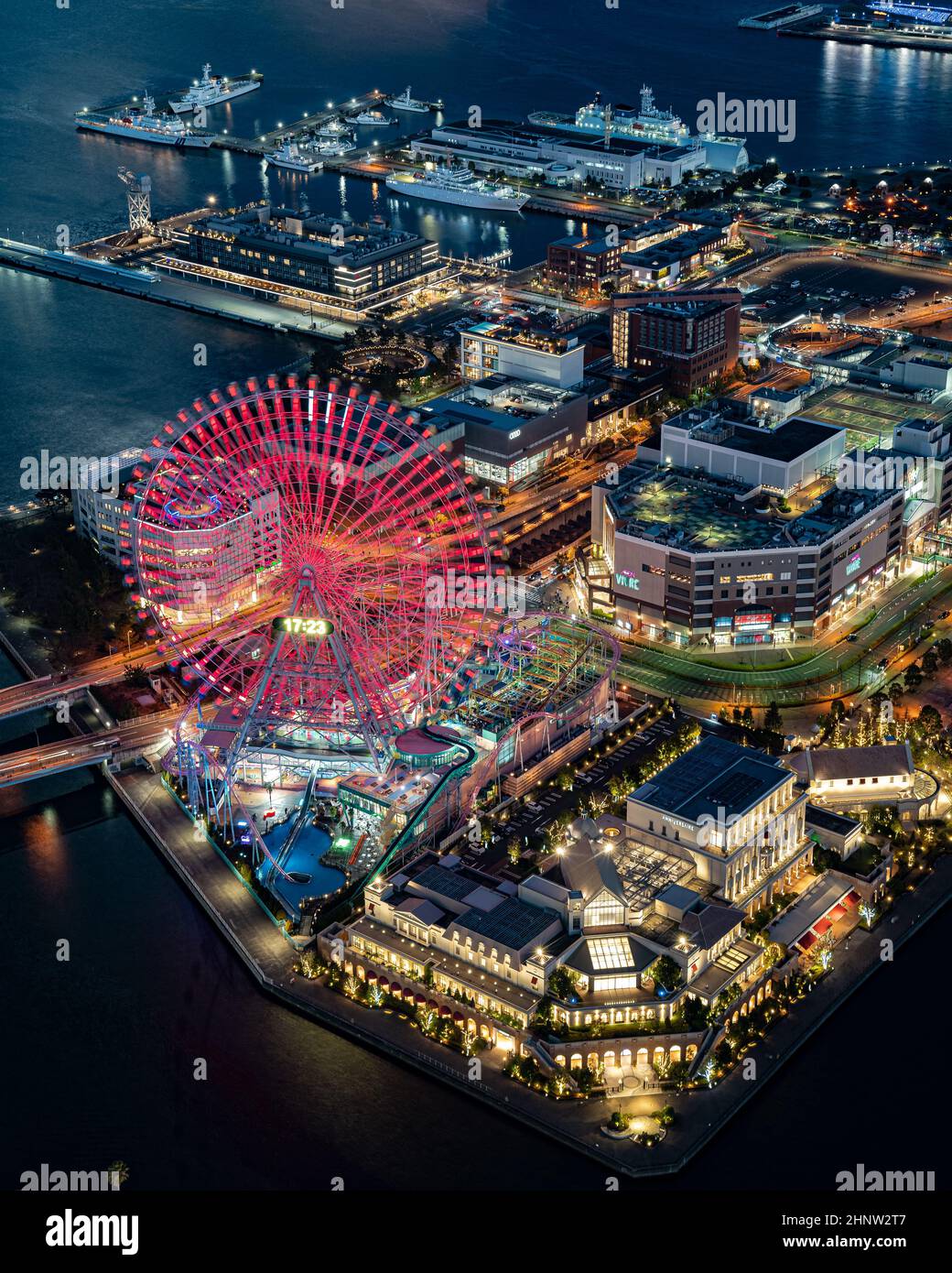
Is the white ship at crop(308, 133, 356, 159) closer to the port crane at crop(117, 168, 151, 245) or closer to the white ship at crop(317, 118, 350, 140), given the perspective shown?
the white ship at crop(317, 118, 350, 140)

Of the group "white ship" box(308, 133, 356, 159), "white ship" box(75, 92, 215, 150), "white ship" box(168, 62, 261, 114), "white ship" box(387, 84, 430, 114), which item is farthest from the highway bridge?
"white ship" box(387, 84, 430, 114)

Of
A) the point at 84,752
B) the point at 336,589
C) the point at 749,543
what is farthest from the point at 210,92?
the point at 336,589

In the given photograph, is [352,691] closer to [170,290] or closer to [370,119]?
[170,290]

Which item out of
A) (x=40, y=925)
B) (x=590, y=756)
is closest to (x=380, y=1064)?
(x=40, y=925)

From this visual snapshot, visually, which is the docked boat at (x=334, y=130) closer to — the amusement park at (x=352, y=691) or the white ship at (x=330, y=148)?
the white ship at (x=330, y=148)

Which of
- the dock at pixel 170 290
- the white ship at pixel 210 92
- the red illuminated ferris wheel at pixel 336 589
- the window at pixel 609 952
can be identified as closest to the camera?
the window at pixel 609 952

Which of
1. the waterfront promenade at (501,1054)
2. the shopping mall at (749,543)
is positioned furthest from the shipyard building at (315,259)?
the waterfront promenade at (501,1054)
